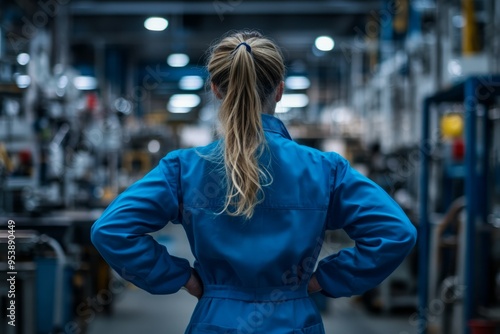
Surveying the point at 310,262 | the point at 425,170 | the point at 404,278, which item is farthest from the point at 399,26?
the point at 310,262

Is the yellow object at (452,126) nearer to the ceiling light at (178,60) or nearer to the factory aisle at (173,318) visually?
the factory aisle at (173,318)

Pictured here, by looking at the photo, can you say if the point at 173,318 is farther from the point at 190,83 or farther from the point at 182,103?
the point at 182,103

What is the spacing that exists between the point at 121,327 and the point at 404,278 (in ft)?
9.04

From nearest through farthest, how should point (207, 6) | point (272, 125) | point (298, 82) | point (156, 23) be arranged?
point (272, 125) → point (207, 6) → point (156, 23) → point (298, 82)

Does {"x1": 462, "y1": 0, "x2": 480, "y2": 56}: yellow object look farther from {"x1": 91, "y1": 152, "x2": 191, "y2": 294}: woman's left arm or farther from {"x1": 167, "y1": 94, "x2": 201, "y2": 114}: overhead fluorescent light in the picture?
{"x1": 167, "y1": 94, "x2": 201, "y2": 114}: overhead fluorescent light

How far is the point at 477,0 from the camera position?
902 centimetres

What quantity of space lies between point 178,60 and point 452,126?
1428cm

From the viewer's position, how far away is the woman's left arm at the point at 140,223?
1736 millimetres

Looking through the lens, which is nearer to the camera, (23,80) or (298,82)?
(23,80)

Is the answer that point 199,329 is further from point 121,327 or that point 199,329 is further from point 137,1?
point 137,1

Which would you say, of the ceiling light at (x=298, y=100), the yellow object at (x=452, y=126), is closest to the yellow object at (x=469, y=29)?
the yellow object at (x=452, y=126)

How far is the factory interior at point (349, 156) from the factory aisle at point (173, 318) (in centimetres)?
2

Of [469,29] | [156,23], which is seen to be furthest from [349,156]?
[156,23]

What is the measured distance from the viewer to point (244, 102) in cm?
181
